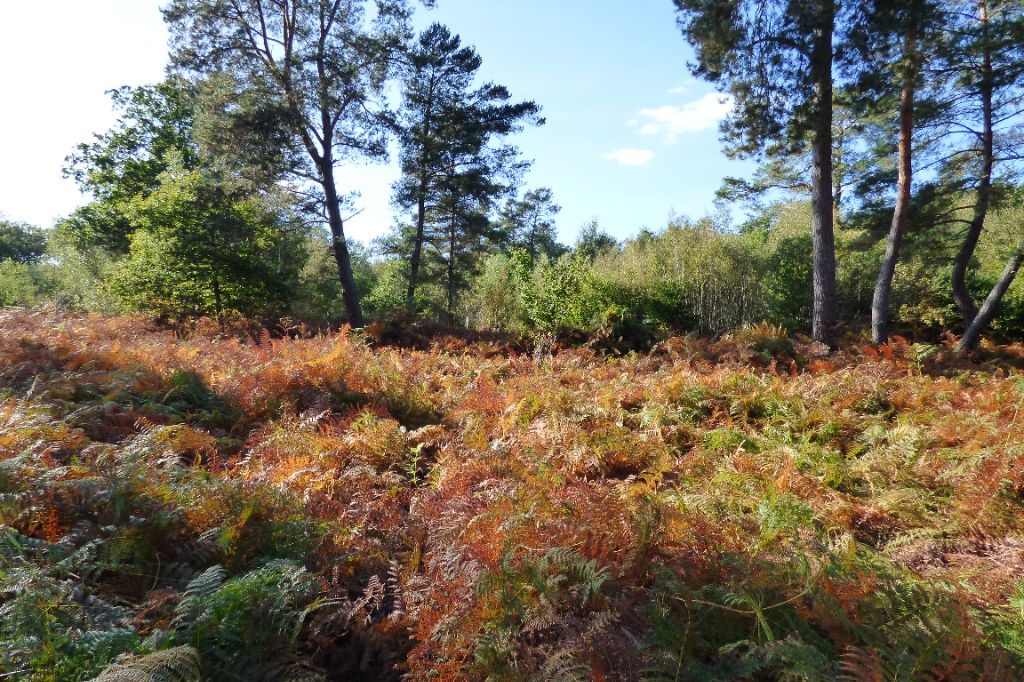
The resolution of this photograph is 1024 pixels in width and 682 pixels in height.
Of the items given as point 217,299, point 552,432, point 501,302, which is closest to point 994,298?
point 552,432

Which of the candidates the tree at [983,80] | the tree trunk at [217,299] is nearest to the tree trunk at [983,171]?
the tree at [983,80]

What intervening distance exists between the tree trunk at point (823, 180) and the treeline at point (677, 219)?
0.12ft

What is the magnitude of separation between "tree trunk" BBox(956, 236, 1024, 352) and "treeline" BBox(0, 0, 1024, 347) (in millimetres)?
39

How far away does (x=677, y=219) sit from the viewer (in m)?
15.4

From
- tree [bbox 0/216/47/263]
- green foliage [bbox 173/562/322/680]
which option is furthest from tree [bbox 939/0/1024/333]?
tree [bbox 0/216/47/263]

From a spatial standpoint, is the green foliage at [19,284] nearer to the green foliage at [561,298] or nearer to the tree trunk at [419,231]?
Result: the tree trunk at [419,231]

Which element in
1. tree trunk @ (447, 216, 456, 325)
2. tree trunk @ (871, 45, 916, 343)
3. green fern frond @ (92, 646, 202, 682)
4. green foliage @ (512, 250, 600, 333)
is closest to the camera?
green fern frond @ (92, 646, 202, 682)

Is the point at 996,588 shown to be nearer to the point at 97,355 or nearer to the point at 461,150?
the point at 97,355

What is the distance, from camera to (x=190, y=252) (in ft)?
45.2

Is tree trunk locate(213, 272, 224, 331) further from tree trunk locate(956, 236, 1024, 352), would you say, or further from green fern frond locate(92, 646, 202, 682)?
tree trunk locate(956, 236, 1024, 352)

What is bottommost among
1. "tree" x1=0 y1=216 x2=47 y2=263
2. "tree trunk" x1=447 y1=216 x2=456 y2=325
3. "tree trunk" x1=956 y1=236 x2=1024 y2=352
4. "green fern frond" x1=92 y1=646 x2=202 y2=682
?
"green fern frond" x1=92 y1=646 x2=202 y2=682

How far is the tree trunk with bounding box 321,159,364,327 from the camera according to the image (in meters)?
15.0

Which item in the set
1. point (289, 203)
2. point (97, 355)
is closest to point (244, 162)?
point (289, 203)

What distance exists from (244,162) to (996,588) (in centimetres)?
1529
